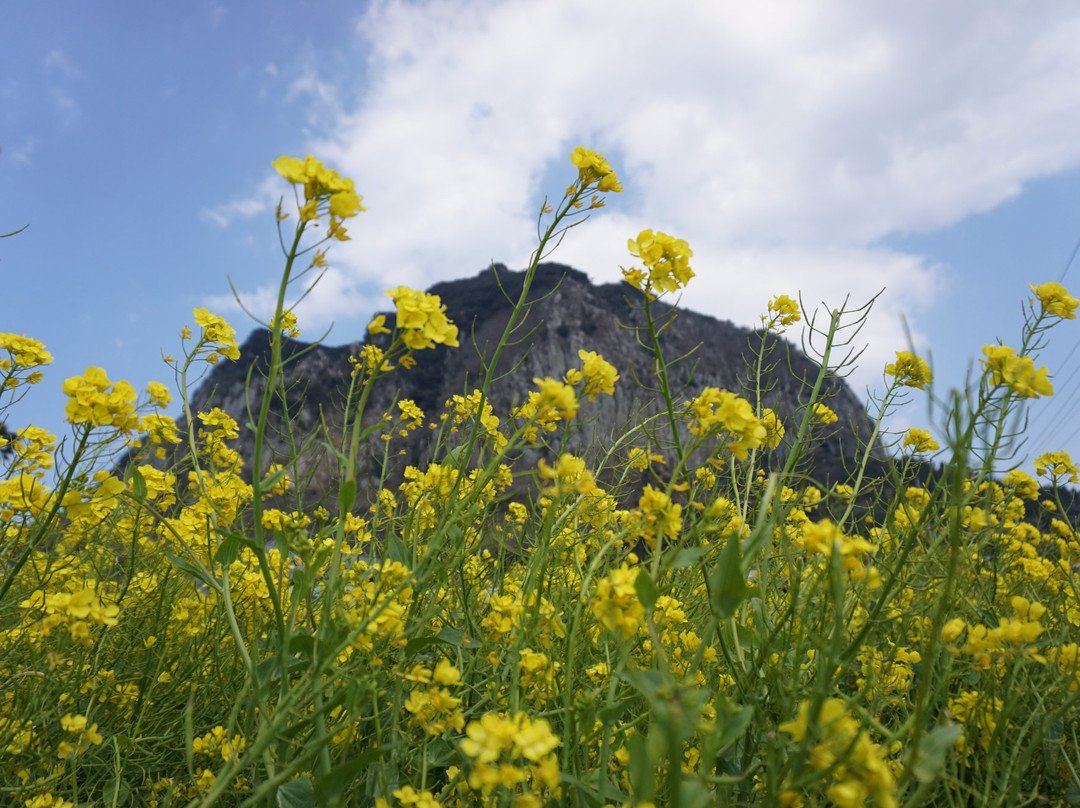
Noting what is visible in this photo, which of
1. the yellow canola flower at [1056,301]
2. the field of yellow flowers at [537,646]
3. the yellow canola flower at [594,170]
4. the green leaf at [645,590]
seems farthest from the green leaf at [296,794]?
the yellow canola flower at [1056,301]

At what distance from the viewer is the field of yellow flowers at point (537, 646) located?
3.10 feet

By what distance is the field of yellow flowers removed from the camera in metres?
0.94

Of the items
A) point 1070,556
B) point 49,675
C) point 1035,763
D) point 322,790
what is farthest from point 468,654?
point 1070,556

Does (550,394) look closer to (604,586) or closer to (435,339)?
(435,339)

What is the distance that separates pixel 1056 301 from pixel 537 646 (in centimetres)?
166

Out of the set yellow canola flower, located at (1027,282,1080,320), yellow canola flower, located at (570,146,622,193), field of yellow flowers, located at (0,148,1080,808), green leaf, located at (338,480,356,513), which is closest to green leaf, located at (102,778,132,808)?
field of yellow flowers, located at (0,148,1080,808)

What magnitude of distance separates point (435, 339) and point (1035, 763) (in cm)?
199

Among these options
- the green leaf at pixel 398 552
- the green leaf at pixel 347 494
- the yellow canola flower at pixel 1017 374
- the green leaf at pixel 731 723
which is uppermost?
the yellow canola flower at pixel 1017 374

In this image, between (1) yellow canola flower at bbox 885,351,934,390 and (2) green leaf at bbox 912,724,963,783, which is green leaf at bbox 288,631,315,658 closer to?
(2) green leaf at bbox 912,724,963,783

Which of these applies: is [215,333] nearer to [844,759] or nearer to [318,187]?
[318,187]

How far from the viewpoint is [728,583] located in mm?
993

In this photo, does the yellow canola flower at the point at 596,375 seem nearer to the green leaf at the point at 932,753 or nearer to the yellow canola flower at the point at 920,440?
the green leaf at the point at 932,753

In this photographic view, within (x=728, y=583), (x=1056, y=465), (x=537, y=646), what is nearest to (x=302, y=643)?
A: (x=537, y=646)

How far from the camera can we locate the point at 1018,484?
3.02 meters
